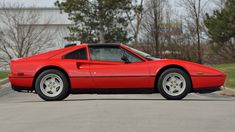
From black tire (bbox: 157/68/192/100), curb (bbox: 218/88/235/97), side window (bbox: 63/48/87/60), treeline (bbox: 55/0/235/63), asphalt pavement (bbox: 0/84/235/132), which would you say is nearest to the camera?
asphalt pavement (bbox: 0/84/235/132)

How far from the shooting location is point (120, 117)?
7973 millimetres

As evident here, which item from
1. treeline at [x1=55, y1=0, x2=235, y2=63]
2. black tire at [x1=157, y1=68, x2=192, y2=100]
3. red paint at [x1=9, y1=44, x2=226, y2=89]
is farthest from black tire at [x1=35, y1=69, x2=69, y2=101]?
treeline at [x1=55, y1=0, x2=235, y2=63]

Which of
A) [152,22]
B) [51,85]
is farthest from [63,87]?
[152,22]

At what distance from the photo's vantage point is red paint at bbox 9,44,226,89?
432 inches

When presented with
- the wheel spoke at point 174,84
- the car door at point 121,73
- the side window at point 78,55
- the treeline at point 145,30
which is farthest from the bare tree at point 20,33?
the wheel spoke at point 174,84

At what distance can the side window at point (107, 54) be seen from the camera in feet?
36.8

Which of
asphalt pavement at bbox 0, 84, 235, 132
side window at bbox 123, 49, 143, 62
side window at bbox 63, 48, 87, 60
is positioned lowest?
asphalt pavement at bbox 0, 84, 235, 132

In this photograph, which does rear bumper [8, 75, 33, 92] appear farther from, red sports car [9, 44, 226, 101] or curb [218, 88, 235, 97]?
curb [218, 88, 235, 97]

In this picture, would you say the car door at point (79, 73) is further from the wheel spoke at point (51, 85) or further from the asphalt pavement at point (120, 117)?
the asphalt pavement at point (120, 117)

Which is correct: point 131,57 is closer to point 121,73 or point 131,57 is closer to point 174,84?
point 121,73

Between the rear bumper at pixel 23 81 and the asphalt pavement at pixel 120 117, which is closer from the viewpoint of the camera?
the asphalt pavement at pixel 120 117

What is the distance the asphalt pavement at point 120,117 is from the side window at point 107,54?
153cm

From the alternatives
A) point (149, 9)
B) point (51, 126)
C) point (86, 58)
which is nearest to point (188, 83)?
point (86, 58)

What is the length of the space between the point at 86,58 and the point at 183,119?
403 cm
